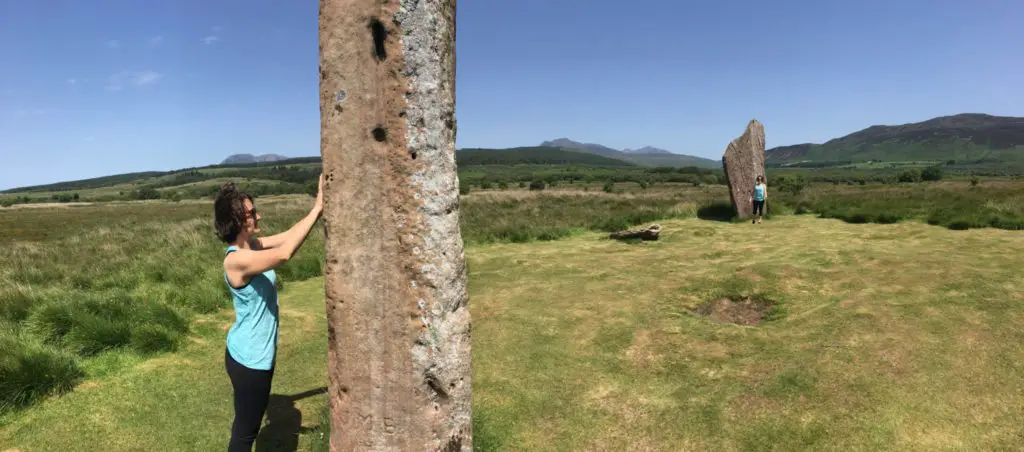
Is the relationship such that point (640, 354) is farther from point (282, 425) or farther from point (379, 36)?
point (379, 36)

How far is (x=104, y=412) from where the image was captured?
511 cm

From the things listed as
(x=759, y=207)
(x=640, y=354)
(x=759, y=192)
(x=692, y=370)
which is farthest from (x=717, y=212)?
(x=692, y=370)

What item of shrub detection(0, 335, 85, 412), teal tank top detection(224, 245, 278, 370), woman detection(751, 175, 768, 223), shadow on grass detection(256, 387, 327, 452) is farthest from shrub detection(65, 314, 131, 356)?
woman detection(751, 175, 768, 223)

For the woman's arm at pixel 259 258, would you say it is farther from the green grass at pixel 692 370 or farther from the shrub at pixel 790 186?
the shrub at pixel 790 186

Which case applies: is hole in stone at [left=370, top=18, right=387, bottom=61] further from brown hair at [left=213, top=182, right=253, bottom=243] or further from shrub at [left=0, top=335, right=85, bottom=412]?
shrub at [left=0, top=335, right=85, bottom=412]

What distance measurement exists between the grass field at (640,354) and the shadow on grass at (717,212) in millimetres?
5970

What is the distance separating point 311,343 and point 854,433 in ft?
20.4

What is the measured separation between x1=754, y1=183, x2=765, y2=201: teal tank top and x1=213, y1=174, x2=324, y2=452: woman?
47.4ft

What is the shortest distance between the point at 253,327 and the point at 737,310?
6288 mm

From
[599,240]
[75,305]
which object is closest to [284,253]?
[75,305]

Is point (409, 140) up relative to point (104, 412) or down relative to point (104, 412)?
up

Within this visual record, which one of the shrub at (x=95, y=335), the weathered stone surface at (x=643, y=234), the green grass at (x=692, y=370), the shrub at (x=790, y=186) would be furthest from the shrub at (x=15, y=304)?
the shrub at (x=790, y=186)

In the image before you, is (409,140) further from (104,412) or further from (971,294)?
(971,294)

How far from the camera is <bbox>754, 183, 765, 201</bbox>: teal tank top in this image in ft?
49.9
